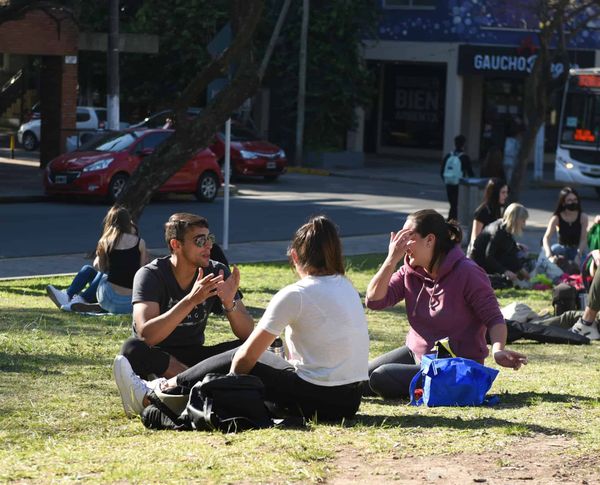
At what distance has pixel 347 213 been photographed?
977 inches

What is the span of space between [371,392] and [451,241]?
114 centimetres

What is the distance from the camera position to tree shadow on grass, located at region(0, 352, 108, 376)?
28.3 ft

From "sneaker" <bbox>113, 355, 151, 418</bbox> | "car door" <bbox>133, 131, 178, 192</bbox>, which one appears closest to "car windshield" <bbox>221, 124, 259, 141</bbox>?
"car door" <bbox>133, 131, 178, 192</bbox>

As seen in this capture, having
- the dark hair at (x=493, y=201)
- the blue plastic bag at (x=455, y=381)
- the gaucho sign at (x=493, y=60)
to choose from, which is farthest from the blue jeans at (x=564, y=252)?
the gaucho sign at (x=493, y=60)

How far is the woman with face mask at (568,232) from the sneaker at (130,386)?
882cm

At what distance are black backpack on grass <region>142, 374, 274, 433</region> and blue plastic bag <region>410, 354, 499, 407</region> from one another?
1204 millimetres

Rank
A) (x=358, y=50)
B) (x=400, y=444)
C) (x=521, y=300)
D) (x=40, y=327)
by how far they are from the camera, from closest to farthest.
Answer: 1. (x=400, y=444)
2. (x=40, y=327)
3. (x=521, y=300)
4. (x=358, y=50)

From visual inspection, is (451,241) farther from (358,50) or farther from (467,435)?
(358,50)

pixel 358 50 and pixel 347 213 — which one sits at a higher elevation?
pixel 358 50

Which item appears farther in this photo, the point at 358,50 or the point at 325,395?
the point at 358,50

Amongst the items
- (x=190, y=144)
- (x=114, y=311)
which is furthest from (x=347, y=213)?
(x=114, y=311)

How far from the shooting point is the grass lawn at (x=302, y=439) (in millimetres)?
5547

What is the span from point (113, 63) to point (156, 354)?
2256 cm

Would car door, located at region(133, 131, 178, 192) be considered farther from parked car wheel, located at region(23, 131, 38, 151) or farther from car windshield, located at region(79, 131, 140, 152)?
parked car wheel, located at region(23, 131, 38, 151)
